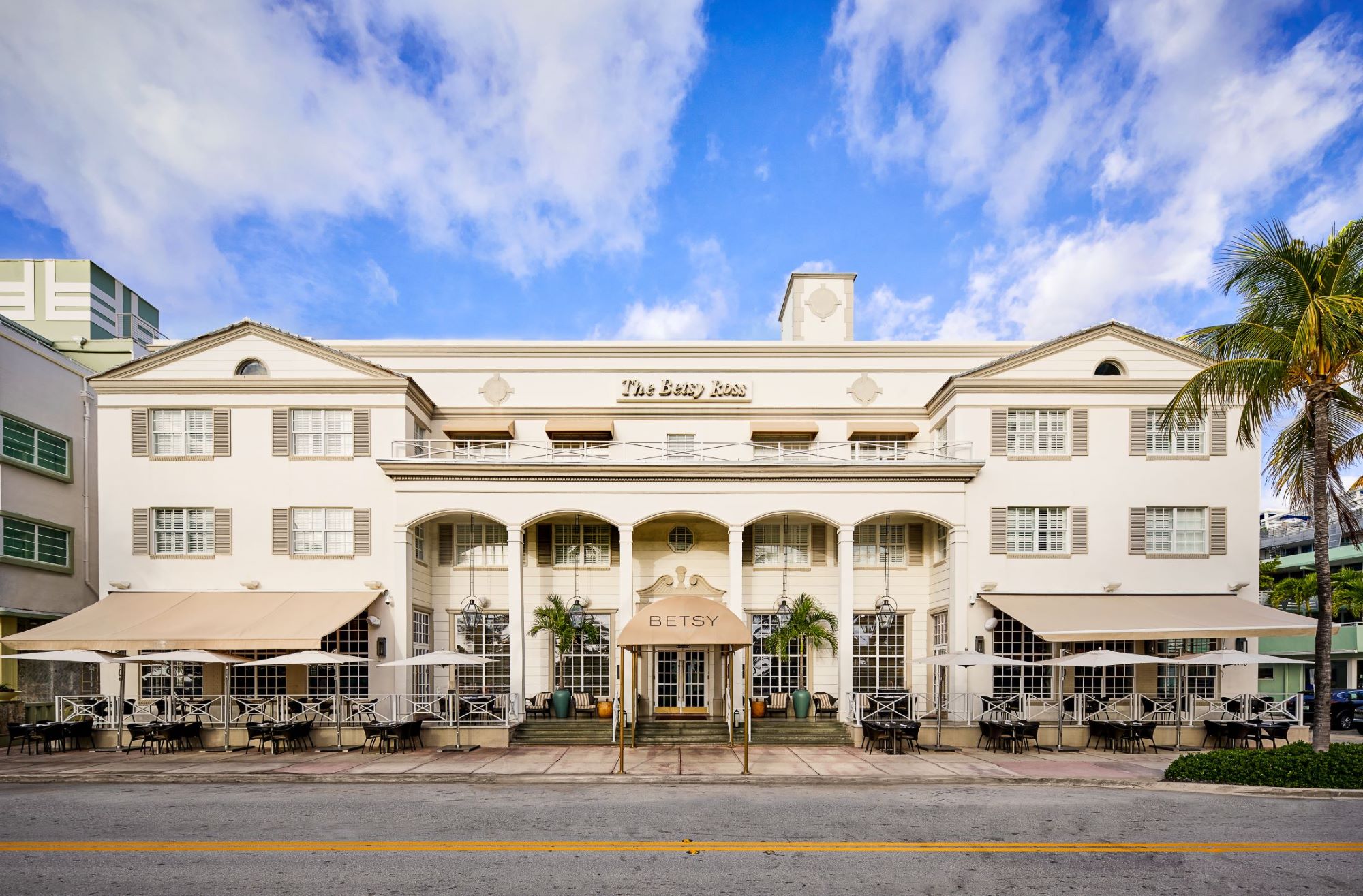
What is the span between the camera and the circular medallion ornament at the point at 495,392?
27938 mm

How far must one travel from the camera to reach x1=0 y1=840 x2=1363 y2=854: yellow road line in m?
11.1

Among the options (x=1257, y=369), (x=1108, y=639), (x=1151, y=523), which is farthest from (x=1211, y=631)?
(x=1257, y=369)

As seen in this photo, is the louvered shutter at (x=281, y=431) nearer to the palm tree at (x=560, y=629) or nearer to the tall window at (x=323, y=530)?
the tall window at (x=323, y=530)

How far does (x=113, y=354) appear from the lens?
29.6m

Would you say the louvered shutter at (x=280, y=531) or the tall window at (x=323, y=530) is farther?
the tall window at (x=323, y=530)

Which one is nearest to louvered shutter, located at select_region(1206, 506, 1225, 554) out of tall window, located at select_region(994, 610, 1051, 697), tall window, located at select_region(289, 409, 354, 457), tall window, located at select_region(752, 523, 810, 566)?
tall window, located at select_region(994, 610, 1051, 697)

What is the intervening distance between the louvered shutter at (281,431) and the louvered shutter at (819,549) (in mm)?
16037

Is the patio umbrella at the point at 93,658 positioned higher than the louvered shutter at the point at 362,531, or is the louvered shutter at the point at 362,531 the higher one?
the louvered shutter at the point at 362,531

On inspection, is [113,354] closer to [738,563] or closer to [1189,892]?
[738,563]

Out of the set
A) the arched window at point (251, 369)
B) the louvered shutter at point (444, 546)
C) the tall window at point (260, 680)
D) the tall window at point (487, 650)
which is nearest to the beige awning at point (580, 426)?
the louvered shutter at point (444, 546)

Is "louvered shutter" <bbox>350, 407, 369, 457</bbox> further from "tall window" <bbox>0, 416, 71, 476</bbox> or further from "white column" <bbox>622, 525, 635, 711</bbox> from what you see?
"tall window" <bbox>0, 416, 71, 476</bbox>

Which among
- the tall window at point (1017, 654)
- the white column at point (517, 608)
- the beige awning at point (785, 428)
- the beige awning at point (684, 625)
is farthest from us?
the beige awning at point (785, 428)

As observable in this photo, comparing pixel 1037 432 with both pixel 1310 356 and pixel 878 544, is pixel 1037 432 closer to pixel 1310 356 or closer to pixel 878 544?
pixel 878 544

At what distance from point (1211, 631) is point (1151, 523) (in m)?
4.28
